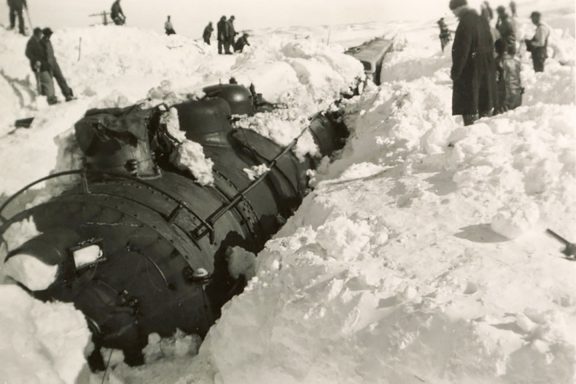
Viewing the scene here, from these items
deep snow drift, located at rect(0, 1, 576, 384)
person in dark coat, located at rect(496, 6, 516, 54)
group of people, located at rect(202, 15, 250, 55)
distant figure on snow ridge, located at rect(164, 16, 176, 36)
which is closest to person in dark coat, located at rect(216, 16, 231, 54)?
group of people, located at rect(202, 15, 250, 55)

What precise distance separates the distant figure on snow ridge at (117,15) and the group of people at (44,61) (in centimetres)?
563

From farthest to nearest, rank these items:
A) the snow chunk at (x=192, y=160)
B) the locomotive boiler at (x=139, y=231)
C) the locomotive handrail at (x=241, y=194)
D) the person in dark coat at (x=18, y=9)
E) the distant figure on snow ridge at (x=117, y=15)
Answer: the distant figure on snow ridge at (x=117, y=15) → the person in dark coat at (x=18, y=9) → the snow chunk at (x=192, y=160) → the locomotive handrail at (x=241, y=194) → the locomotive boiler at (x=139, y=231)

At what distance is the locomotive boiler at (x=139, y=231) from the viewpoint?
14.5ft

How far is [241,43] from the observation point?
18.7 metres

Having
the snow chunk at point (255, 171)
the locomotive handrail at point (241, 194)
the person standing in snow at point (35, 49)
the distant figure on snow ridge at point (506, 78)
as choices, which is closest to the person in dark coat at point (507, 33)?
the distant figure on snow ridge at point (506, 78)

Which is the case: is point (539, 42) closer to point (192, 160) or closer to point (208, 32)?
→ point (192, 160)

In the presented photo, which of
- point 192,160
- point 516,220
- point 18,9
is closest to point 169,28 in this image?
point 18,9

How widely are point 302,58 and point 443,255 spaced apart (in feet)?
30.5

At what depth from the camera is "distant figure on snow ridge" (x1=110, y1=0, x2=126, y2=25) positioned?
16.3 metres

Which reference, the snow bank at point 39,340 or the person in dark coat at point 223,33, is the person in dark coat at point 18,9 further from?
the snow bank at point 39,340

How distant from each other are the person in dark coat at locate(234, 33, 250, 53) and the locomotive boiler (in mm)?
12661

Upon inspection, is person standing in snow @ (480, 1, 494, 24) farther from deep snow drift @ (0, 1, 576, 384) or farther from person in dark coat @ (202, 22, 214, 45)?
person in dark coat @ (202, 22, 214, 45)

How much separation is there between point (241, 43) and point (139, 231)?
597 inches

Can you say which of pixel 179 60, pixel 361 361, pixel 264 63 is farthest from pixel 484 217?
pixel 179 60
